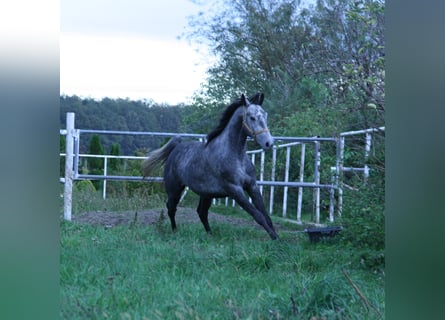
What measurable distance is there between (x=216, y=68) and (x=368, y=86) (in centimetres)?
1007

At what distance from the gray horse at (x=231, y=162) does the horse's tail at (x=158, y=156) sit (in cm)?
53

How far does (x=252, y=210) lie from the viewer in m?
5.57

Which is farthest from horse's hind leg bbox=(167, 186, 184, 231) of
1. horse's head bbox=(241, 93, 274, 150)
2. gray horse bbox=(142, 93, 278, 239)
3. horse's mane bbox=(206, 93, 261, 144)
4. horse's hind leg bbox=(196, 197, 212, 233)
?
horse's head bbox=(241, 93, 274, 150)

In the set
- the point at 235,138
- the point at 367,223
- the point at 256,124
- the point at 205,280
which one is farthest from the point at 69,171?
the point at 205,280

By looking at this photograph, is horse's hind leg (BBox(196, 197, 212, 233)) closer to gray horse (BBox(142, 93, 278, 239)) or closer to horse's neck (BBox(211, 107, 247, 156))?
gray horse (BBox(142, 93, 278, 239))

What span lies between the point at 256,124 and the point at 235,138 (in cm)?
31

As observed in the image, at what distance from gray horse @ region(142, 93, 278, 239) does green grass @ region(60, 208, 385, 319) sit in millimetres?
547

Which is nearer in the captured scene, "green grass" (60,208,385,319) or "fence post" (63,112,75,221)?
"green grass" (60,208,385,319)

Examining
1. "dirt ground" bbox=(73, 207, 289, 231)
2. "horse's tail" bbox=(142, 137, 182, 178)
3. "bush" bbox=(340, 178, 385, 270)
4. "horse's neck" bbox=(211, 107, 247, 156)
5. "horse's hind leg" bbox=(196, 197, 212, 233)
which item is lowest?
"dirt ground" bbox=(73, 207, 289, 231)

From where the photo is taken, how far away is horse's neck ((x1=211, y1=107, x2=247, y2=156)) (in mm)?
5945
